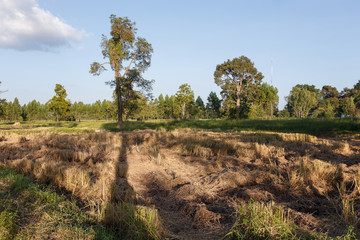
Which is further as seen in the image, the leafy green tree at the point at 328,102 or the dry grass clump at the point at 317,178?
the leafy green tree at the point at 328,102

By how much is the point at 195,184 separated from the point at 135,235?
2.14 metres

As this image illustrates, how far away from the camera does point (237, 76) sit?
131ft

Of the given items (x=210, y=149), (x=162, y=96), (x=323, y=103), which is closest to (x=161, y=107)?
(x=162, y=96)

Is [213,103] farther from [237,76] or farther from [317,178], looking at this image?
[317,178]

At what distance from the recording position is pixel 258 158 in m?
6.38

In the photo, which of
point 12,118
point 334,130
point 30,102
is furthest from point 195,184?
point 30,102

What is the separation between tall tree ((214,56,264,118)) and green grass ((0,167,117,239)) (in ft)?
122

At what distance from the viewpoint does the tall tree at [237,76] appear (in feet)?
128

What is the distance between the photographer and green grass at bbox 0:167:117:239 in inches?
98.8

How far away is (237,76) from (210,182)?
37.6 meters

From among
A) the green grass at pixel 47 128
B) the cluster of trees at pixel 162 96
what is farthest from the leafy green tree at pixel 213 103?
the green grass at pixel 47 128

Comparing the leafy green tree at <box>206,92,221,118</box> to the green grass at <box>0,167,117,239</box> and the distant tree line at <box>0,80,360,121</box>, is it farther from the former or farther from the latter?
the green grass at <box>0,167,117,239</box>

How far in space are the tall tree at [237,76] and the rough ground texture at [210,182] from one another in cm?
3252

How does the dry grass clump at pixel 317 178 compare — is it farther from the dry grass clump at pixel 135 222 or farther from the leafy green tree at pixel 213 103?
the leafy green tree at pixel 213 103
